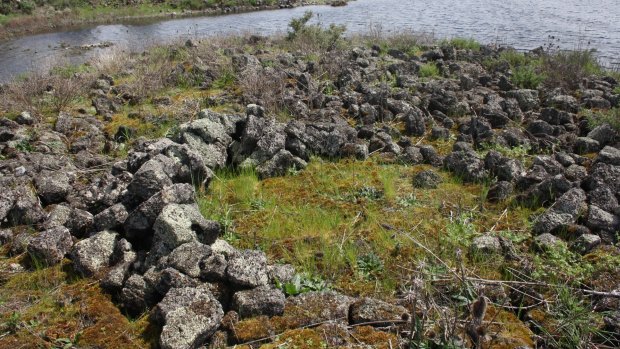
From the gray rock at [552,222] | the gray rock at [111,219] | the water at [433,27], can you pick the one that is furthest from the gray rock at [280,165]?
the water at [433,27]

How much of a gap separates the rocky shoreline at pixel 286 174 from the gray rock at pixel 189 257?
1 cm

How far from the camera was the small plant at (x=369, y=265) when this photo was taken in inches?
184

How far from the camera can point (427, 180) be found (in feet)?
21.0

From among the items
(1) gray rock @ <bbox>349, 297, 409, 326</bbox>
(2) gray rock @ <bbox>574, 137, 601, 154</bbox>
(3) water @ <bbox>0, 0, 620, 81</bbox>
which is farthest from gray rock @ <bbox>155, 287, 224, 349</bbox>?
(3) water @ <bbox>0, 0, 620, 81</bbox>

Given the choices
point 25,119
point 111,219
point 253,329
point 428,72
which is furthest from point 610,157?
point 25,119

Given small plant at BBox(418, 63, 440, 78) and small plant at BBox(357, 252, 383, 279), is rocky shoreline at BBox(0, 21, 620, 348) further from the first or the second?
small plant at BBox(418, 63, 440, 78)

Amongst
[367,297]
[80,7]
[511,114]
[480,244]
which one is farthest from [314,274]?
[80,7]

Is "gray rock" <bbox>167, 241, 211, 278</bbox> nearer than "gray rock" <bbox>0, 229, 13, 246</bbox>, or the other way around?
"gray rock" <bbox>167, 241, 211, 278</bbox>

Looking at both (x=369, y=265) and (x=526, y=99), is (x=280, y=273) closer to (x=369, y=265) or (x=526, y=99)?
(x=369, y=265)

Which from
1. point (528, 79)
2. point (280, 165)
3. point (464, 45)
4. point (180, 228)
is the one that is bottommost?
point (280, 165)

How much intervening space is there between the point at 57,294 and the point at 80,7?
4893cm

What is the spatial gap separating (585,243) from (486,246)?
38.1 inches

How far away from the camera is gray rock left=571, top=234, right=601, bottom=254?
4.84m

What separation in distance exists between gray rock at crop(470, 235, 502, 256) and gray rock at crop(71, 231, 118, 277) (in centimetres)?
352
